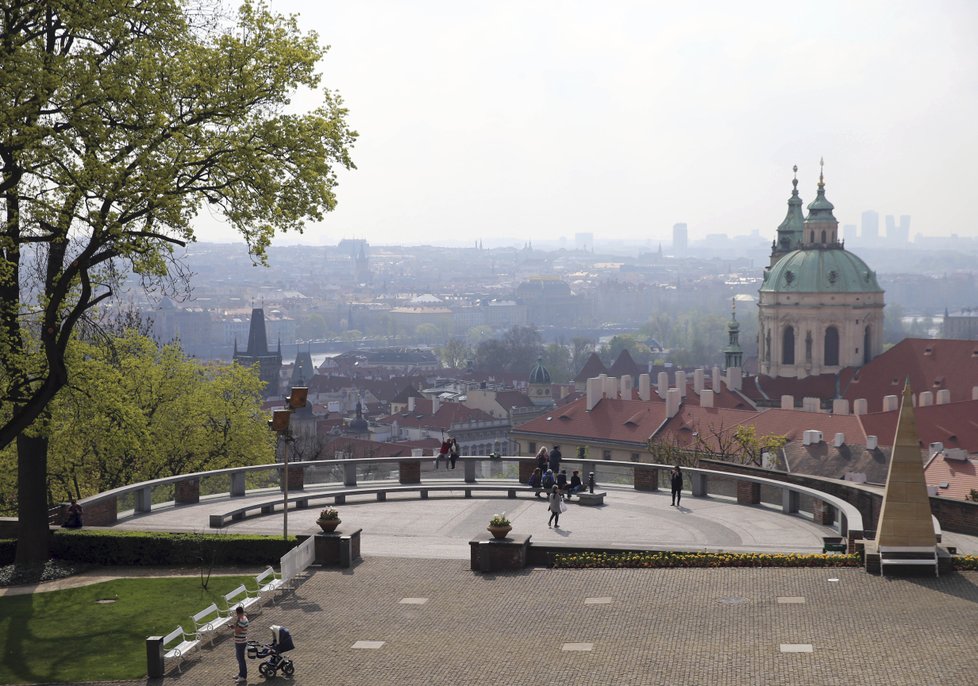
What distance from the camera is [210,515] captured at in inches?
1539

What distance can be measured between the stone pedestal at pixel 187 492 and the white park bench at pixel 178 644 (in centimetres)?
1516

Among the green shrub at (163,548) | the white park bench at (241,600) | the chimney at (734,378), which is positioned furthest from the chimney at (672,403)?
the white park bench at (241,600)

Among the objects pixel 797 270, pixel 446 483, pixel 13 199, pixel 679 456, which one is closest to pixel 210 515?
pixel 446 483

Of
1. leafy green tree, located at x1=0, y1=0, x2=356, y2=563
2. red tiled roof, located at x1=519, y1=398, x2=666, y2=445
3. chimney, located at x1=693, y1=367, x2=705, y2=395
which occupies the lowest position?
red tiled roof, located at x1=519, y1=398, x2=666, y2=445

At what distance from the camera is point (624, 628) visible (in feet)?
87.1

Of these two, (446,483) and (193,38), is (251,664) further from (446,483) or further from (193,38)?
(446,483)

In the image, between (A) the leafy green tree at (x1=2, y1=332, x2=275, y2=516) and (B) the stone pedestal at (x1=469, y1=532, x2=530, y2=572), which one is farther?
(A) the leafy green tree at (x1=2, y1=332, x2=275, y2=516)

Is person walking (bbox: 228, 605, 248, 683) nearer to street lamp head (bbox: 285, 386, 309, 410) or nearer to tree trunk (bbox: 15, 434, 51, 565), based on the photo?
street lamp head (bbox: 285, 386, 309, 410)

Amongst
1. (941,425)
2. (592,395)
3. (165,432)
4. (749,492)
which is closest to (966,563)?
(749,492)

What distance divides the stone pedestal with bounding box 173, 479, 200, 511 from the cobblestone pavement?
38.3 ft

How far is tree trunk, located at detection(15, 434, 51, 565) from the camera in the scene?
34031 mm

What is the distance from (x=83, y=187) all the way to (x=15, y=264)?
3.94 meters

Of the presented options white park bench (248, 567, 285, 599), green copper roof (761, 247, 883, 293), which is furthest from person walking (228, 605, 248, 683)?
green copper roof (761, 247, 883, 293)

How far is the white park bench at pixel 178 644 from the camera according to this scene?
83.4ft
